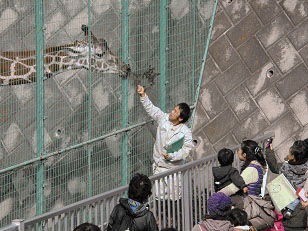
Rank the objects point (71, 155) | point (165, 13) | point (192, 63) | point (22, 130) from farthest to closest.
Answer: point (192, 63), point (165, 13), point (71, 155), point (22, 130)

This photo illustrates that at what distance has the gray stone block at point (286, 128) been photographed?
11602 mm

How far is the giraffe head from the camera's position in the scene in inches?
359

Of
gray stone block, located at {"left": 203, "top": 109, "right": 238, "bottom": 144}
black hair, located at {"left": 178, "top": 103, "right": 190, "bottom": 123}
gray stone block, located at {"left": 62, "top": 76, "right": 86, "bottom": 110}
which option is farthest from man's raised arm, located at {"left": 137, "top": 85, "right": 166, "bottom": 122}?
gray stone block, located at {"left": 203, "top": 109, "right": 238, "bottom": 144}

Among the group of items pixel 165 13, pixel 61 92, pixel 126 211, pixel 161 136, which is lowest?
pixel 126 211

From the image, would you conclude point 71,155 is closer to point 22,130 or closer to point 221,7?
point 22,130

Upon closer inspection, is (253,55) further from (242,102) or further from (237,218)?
(237,218)

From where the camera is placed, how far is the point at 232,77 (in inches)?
462

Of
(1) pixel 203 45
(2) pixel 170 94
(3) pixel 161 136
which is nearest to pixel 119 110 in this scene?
(3) pixel 161 136

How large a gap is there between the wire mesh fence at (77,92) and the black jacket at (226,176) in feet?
5.47

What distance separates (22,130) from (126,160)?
188 cm

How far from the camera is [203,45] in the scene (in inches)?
460

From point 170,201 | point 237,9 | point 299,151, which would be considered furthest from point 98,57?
point 237,9

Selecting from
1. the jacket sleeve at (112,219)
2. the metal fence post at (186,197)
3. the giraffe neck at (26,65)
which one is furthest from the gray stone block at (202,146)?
the jacket sleeve at (112,219)

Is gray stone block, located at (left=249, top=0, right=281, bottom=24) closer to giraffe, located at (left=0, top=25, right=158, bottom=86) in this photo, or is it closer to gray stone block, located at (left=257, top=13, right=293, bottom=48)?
gray stone block, located at (left=257, top=13, right=293, bottom=48)
